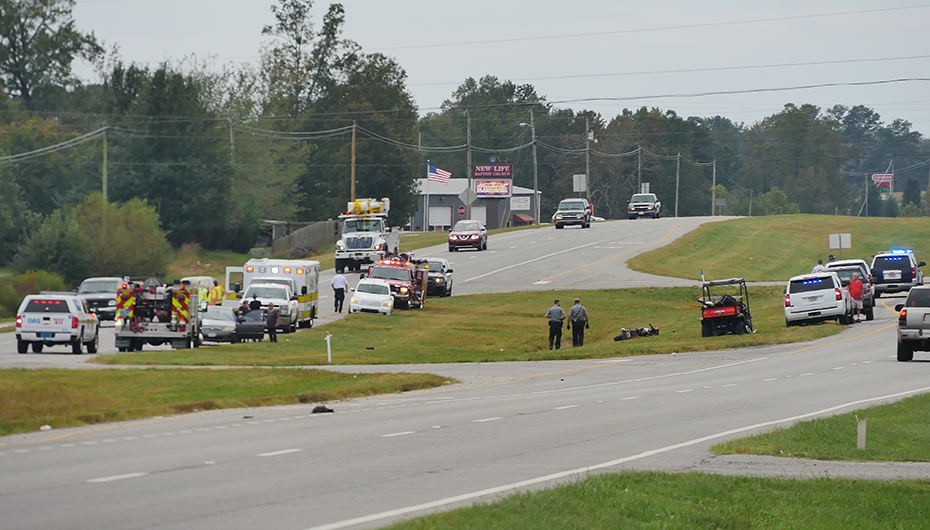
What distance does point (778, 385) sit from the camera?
942 inches

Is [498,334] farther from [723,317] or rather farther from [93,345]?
[93,345]

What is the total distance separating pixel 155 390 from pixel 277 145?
86176mm

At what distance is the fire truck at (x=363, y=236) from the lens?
58.3 meters

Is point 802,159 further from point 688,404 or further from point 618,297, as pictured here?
point 688,404

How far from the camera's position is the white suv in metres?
30.3

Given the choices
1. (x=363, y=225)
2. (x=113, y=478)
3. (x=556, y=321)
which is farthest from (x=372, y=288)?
(x=113, y=478)

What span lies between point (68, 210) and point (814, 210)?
438 feet

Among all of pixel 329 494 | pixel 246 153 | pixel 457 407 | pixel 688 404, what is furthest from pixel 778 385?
pixel 246 153

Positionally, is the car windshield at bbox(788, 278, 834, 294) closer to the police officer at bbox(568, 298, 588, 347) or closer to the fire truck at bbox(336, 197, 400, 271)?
the police officer at bbox(568, 298, 588, 347)

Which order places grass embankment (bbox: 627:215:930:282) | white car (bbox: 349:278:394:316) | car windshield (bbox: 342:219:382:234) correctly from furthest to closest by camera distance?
grass embankment (bbox: 627:215:930:282)
car windshield (bbox: 342:219:382:234)
white car (bbox: 349:278:394:316)

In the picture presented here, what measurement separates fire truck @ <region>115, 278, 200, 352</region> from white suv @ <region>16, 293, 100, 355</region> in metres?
1.29

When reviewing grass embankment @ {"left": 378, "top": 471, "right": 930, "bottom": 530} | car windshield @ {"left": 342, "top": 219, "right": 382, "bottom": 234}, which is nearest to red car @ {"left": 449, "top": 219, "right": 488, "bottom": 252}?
car windshield @ {"left": 342, "top": 219, "right": 382, "bottom": 234}

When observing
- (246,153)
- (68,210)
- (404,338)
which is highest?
(246,153)

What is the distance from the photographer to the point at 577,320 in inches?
1448
